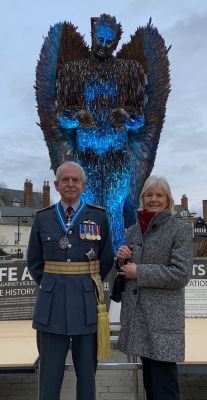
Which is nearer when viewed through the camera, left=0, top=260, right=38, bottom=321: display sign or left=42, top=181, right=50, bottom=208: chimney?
left=0, top=260, right=38, bottom=321: display sign

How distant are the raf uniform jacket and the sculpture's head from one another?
3910 mm

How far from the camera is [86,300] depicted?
8.15 ft

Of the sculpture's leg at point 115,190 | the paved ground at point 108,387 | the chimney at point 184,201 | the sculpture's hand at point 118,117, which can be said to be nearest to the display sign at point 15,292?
the paved ground at point 108,387

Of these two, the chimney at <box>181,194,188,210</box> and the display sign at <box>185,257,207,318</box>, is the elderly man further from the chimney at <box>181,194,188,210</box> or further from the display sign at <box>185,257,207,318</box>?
the chimney at <box>181,194,188,210</box>

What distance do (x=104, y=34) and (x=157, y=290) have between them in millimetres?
4552

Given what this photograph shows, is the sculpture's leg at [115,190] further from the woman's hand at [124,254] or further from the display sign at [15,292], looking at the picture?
the woman's hand at [124,254]

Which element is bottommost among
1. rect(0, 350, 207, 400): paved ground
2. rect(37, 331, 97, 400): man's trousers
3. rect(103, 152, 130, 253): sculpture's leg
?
rect(0, 350, 207, 400): paved ground

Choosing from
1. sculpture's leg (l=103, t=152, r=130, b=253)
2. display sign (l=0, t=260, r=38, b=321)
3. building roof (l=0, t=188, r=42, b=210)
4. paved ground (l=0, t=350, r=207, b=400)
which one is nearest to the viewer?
paved ground (l=0, t=350, r=207, b=400)

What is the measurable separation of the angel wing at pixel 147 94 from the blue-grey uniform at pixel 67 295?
3.52 meters

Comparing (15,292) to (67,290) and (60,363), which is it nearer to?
(60,363)

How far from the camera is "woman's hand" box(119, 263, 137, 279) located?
2.45m

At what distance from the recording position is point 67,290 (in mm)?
2475

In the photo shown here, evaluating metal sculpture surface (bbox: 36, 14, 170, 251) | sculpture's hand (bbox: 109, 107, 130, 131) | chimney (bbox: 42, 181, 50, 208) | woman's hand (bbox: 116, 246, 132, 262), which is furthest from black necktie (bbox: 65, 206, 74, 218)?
chimney (bbox: 42, 181, 50, 208)

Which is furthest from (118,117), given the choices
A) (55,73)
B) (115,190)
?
(55,73)
